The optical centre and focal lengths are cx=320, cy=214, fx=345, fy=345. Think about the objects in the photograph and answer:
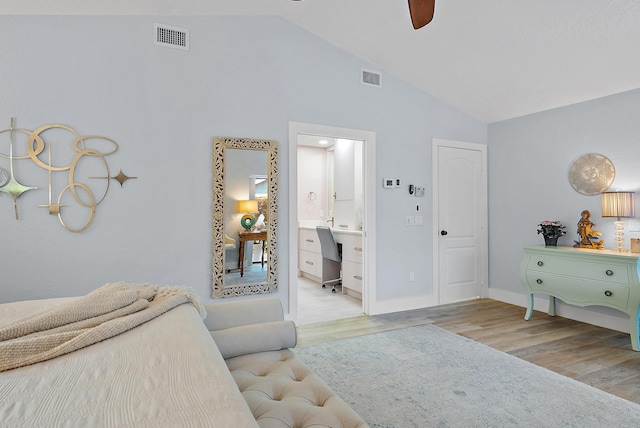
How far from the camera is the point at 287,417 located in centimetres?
118

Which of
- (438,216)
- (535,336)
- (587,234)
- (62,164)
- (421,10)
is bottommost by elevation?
(535,336)

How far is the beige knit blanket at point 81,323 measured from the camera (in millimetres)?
1060

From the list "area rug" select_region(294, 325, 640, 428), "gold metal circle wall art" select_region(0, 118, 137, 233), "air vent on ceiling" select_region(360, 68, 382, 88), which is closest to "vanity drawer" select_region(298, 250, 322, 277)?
"area rug" select_region(294, 325, 640, 428)

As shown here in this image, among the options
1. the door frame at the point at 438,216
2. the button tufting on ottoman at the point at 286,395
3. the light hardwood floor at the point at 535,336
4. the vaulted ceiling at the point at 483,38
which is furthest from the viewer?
the door frame at the point at 438,216

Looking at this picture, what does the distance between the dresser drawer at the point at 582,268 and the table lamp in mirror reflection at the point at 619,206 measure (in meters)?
0.41

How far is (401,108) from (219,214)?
2.47 metres

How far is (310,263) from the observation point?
19.1 ft

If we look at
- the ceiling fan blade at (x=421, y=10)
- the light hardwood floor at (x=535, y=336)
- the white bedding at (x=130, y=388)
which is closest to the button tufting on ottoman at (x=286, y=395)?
the white bedding at (x=130, y=388)

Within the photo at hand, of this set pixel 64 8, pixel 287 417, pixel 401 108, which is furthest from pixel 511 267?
pixel 64 8

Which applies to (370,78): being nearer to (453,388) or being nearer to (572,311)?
(453,388)

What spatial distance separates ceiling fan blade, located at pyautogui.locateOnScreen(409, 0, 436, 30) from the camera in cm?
173

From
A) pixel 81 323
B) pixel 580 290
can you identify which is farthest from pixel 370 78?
pixel 81 323

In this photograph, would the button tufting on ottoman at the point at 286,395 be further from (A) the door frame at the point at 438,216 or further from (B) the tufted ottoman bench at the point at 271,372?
(A) the door frame at the point at 438,216

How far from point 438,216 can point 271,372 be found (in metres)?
3.35
